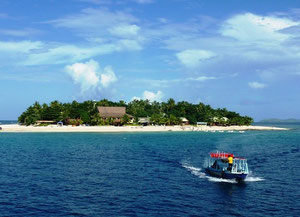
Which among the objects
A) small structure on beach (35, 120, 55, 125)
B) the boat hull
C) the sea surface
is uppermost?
small structure on beach (35, 120, 55, 125)

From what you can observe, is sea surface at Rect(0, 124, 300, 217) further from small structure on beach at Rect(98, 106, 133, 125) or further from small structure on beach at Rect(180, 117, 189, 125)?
small structure on beach at Rect(180, 117, 189, 125)

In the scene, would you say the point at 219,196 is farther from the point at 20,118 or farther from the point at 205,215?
the point at 20,118

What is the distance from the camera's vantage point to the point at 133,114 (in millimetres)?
177250

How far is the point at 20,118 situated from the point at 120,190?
149 m

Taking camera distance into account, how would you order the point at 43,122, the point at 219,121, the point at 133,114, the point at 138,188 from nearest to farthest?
the point at 138,188, the point at 43,122, the point at 133,114, the point at 219,121

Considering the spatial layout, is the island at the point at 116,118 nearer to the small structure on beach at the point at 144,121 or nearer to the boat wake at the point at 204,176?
the small structure on beach at the point at 144,121

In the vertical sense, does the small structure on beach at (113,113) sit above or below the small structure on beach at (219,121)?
above

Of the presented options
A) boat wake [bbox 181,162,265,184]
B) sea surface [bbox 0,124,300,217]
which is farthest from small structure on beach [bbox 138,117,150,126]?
boat wake [bbox 181,162,265,184]

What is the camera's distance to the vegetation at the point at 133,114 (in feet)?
497

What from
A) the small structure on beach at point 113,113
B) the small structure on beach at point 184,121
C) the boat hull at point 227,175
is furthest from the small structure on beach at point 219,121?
the boat hull at point 227,175

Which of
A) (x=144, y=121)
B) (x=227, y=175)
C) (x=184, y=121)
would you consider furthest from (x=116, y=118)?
(x=227, y=175)

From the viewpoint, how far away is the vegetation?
15150 cm

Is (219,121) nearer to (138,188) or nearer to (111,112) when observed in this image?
(111,112)

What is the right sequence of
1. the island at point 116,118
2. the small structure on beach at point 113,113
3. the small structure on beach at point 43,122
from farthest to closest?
1. the small structure on beach at point 113,113
2. the small structure on beach at point 43,122
3. the island at point 116,118
